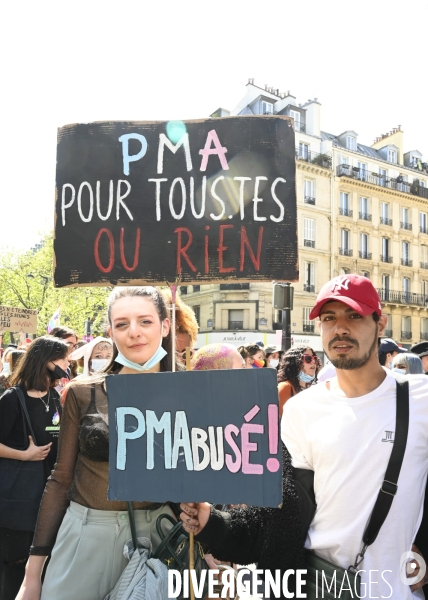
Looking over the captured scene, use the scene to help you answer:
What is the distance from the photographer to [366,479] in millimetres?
1880

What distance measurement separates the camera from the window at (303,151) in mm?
34272

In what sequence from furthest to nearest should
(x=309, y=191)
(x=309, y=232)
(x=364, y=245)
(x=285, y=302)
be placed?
(x=364, y=245)
(x=309, y=191)
(x=309, y=232)
(x=285, y=302)

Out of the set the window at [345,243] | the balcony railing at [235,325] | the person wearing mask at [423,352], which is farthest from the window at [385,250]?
the person wearing mask at [423,352]

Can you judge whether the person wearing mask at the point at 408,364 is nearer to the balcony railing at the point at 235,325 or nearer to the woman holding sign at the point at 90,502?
the woman holding sign at the point at 90,502

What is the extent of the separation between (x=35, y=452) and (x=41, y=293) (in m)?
26.6

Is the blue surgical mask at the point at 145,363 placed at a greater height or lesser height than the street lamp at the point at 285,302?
lesser

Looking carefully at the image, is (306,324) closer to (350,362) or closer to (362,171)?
(362,171)

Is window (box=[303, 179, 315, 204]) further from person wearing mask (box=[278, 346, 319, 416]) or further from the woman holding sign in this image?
the woman holding sign

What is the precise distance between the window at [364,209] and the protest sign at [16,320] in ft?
96.0

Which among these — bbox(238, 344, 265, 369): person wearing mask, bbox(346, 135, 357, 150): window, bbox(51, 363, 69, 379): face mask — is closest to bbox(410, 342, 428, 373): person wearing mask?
bbox(238, 344, 265, 369): person wearing mask

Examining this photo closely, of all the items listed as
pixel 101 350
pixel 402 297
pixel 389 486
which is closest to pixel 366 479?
pixel 389 486

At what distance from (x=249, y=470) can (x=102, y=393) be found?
66 cm

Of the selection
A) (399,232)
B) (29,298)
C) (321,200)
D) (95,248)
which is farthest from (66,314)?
(95,248)

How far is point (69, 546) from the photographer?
199 centimetres
